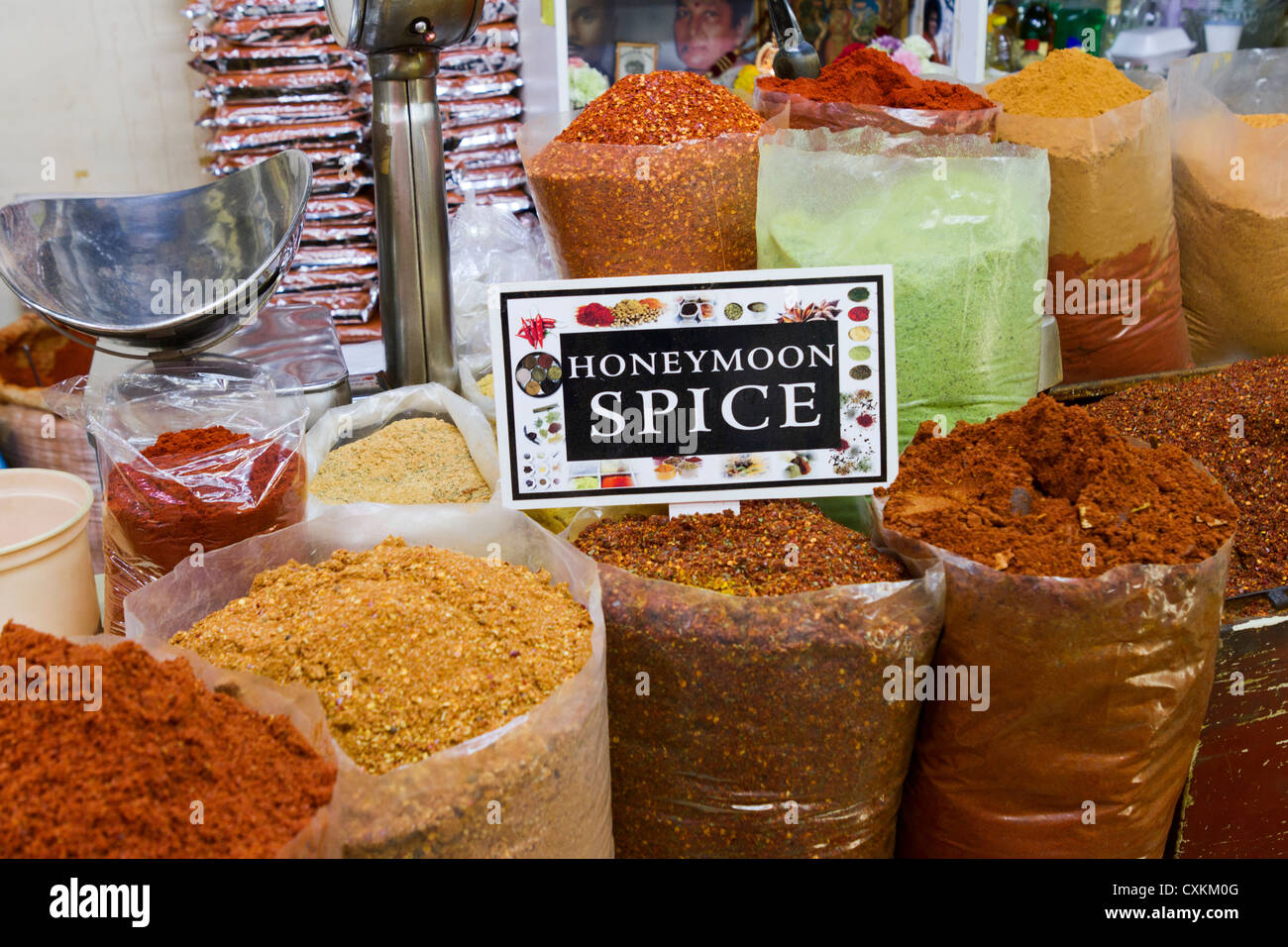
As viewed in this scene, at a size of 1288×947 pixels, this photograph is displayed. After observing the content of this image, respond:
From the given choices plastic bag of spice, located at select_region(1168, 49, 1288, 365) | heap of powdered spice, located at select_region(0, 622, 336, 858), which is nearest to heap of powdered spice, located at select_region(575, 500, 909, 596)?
heap of powdered spice, located at select_region(0, 622, 336, 858)

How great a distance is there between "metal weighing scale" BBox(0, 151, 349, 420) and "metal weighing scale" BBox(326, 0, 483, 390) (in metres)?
0.10

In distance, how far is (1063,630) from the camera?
0.87 m

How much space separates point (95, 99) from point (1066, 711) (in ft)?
8.83

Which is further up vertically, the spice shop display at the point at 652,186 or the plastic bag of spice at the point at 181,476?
the spice shop display at the point at 652,186

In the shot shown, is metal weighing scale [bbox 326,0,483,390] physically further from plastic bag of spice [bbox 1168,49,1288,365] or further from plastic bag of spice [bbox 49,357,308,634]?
plastic bag of spice [bbox 1168,49,1288,365]

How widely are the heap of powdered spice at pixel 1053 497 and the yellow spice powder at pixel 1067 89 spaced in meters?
0.58

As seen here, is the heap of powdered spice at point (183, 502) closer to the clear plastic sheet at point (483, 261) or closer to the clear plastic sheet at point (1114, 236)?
the clear plastic sheet at point (483, 261)

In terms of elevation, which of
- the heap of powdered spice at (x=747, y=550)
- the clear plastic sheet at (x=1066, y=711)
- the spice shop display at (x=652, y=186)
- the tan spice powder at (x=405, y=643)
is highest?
the spice shop display at (x=652, y=186)

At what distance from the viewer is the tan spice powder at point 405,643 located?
2.47 ft

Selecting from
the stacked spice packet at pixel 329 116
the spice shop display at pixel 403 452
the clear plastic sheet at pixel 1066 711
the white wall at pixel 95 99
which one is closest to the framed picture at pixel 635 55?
the stacked spice packet at pixel 329 116

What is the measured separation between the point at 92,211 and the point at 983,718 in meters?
1.27

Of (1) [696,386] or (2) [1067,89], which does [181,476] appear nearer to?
(1) [696,386]
